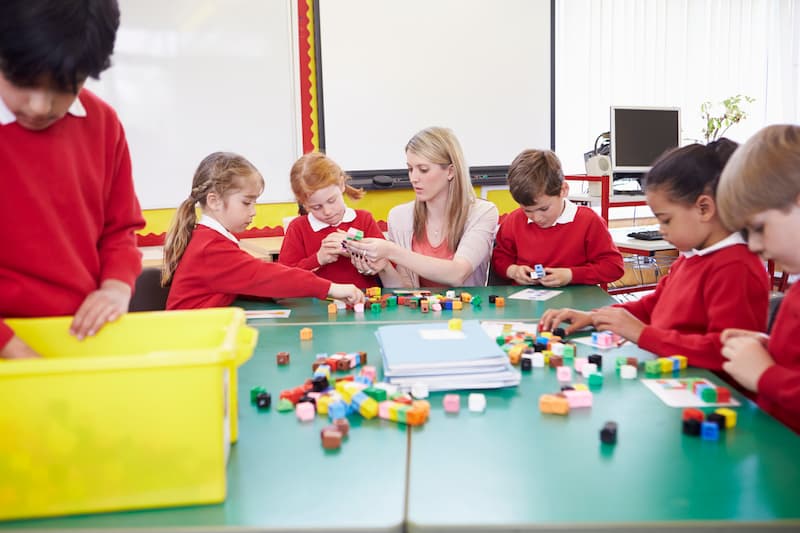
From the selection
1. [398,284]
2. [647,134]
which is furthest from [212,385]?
[647,134]

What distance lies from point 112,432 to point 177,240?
1482mm

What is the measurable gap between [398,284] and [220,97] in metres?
2.02

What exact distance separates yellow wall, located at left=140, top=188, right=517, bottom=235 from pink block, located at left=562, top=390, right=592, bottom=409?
322 cm

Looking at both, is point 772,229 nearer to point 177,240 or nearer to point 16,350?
point 16,350

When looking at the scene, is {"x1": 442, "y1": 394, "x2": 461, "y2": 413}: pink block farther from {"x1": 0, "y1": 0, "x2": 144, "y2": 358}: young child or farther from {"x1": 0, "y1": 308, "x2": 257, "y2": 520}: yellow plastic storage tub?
{"x1": 0, "y1": 0, "x2": 144, "y2": 358}: young child

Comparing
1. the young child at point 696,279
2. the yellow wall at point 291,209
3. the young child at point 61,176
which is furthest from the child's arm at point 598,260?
the yellow wall at point 291,209

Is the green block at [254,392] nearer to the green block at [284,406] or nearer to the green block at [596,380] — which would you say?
the green block at [284,406]

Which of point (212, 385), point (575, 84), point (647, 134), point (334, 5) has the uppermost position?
point (334, 5)

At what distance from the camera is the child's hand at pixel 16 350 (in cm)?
91

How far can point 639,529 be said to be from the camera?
764mm

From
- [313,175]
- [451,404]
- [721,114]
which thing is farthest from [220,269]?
[721,114]

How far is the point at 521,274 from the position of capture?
2.42 meters

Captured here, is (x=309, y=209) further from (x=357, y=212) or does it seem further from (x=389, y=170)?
(x=389, y=170)

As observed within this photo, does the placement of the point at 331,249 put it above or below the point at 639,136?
below
